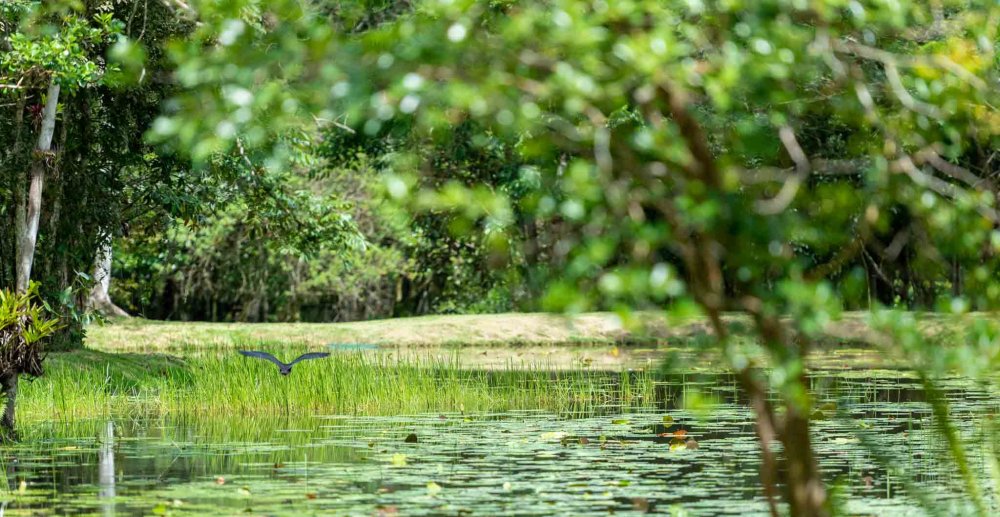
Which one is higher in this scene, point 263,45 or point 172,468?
point 263,45

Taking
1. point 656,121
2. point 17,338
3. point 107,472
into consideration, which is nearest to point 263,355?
point 17,338

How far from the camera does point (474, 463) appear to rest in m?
9.24

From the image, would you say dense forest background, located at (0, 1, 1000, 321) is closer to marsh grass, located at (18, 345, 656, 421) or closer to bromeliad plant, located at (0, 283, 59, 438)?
marsh grass, located at (18, 345, 656, 421)

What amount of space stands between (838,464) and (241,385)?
6171 mm

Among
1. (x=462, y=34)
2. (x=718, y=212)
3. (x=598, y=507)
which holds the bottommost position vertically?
(x=598, y=507)

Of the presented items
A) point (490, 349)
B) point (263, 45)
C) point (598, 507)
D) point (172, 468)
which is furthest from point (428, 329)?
point (263, 45)

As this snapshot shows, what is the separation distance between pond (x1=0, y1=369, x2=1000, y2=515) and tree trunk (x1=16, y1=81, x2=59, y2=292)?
50.7 inches

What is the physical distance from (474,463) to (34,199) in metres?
4.61

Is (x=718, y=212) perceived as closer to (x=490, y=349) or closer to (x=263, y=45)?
(x=263, y=45)

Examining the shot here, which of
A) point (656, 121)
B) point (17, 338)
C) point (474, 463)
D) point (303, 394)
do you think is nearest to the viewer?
point (656, 121)

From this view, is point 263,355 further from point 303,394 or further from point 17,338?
point 17,338

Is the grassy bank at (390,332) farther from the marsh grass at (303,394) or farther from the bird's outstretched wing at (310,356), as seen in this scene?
the bird's outstretched wing at (310,356)

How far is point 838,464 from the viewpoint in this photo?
924 cm

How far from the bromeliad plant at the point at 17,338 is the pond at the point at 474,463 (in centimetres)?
52
